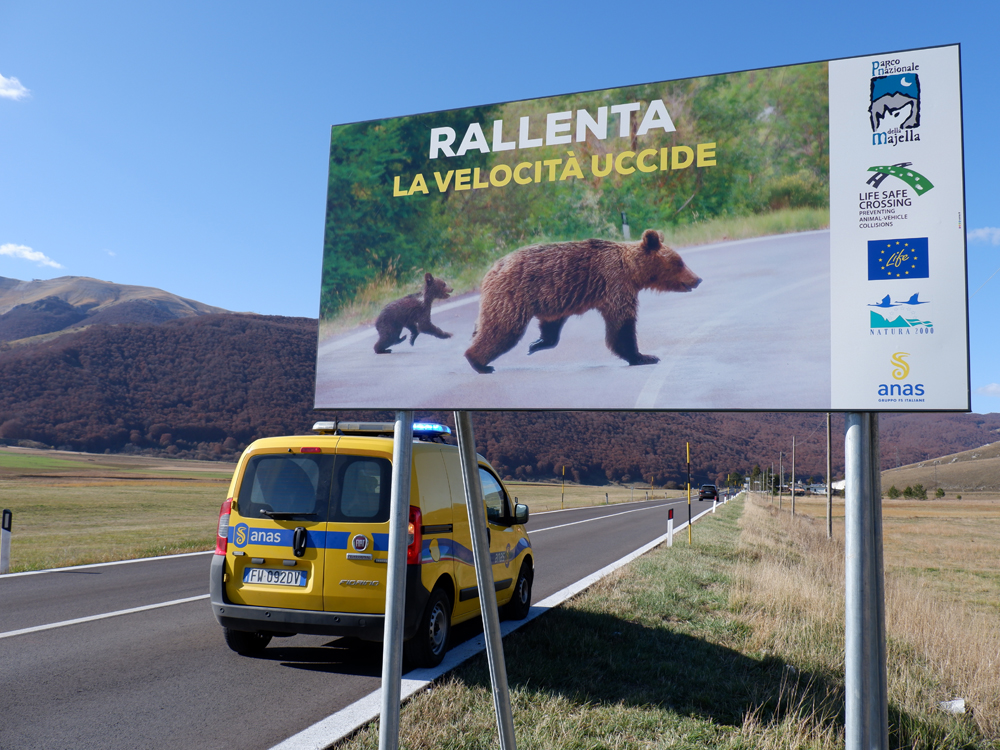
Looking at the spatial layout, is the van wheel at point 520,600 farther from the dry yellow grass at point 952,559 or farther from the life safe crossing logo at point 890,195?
the dry yellow grass at point 952,559

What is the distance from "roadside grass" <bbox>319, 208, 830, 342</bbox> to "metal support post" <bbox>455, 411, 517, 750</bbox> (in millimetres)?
673

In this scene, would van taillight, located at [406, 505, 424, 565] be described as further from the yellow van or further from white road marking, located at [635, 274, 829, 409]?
white road marking, located at [635, 274, 829, 409]

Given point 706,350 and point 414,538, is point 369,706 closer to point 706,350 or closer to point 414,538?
point 414,538

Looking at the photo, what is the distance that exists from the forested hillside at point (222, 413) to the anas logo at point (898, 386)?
105933mm

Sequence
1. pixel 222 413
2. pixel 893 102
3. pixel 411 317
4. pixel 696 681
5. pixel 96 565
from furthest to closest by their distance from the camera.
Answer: pixel 222 413 < pixel 96 565 < pixel 696 681 < pixel 411 317 < pixel 893 102

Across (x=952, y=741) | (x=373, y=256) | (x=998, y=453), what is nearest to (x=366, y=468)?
(x=373, y=256)

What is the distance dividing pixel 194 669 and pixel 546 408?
5.09 m

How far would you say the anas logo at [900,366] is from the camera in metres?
2.62

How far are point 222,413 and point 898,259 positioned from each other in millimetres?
130811

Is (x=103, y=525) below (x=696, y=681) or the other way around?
below

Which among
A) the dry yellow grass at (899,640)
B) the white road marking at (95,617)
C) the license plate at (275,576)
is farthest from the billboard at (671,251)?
the white road marking at (95,617)

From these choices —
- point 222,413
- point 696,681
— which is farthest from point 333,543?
point 222,413

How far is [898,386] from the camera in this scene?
264 cm

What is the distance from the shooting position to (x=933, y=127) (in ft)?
8.87
